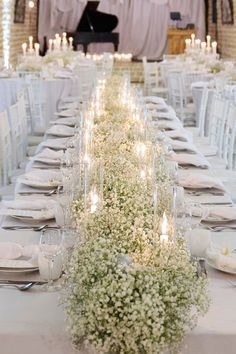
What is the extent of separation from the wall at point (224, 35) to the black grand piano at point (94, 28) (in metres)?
2.65

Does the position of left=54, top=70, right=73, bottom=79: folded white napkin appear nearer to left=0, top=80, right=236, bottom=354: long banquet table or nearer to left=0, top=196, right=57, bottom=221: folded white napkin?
left=0, top=196, right=57, bottom=221: folded white napkin

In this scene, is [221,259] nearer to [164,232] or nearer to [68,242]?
[164,232]

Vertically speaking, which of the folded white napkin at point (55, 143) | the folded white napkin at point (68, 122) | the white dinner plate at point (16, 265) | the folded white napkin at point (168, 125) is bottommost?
the folded white napkin at point (68, 122)

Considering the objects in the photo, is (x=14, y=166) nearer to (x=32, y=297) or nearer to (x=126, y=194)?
(x=126, y=194)

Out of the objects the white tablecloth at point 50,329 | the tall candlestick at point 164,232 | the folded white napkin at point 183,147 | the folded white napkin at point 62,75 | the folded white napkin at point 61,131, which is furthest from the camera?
the folded white napkin at point 62,75

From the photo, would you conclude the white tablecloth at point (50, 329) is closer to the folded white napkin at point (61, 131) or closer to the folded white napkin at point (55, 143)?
the folded white napkin at point (55, 143)

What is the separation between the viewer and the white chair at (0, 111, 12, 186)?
561 cm

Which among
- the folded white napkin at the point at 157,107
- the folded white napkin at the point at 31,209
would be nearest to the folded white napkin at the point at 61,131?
the folded white napkin at the point at 157,107

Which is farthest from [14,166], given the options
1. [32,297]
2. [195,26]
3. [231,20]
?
[195,26]

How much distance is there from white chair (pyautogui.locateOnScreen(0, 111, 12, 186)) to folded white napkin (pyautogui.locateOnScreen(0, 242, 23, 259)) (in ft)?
8.91

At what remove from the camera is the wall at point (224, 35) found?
18.3 metres

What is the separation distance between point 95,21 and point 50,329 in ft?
60.5

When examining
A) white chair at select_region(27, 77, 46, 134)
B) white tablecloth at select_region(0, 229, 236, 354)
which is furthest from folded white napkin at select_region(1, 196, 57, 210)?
white chair at select_region(27, 77, 46, 134)

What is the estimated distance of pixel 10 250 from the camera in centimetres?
281
